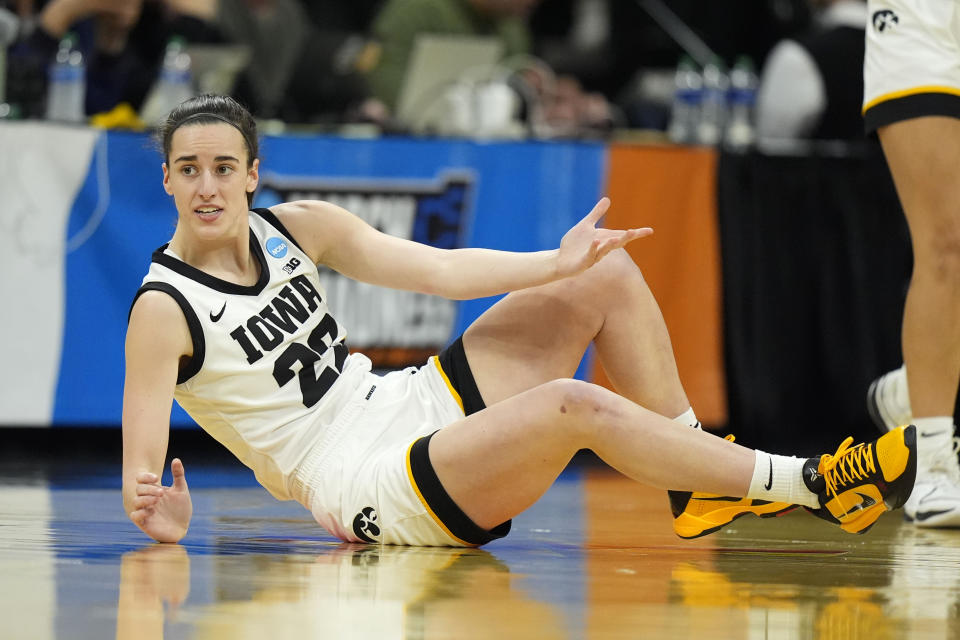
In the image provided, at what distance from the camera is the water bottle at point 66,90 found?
4590mm

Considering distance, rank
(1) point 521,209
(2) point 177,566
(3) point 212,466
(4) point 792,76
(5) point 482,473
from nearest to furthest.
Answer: (2) point 177,566 < (5) point 482,473 < (3) point 212,466 < (1) point 521,209 < (4) point 792,76

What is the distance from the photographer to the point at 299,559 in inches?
91.4

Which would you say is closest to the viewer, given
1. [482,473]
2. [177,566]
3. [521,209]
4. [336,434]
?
[177,566]

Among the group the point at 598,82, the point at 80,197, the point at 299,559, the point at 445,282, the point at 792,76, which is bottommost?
the point at 299,559

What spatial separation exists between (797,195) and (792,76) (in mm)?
557

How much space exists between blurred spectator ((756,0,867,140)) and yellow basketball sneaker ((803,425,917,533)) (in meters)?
3.17

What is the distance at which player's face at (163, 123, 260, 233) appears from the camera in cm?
246

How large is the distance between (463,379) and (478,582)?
0.60m

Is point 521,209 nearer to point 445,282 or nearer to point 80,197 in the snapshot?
point 80,197

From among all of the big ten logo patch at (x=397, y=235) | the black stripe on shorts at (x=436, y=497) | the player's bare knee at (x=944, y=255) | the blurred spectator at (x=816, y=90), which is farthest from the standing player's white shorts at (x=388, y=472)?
the blurred spectator at (x=816, y=90)

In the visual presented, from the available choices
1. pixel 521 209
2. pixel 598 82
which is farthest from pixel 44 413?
pixel 598 82

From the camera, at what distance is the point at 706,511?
250 cm

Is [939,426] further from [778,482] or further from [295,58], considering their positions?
[295,58]

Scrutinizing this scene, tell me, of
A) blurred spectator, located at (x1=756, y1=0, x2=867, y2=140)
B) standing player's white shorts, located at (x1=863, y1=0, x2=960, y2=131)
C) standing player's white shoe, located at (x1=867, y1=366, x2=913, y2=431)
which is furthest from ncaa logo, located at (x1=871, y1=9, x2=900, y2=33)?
blurred spectator, located at (x1=756, y1=0, x2=867, y2=140)
